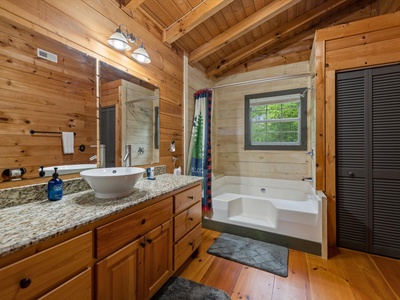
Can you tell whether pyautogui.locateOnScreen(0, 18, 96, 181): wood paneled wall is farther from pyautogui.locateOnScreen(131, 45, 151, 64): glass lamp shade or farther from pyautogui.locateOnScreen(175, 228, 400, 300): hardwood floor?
pyautogui.locateOnScreen(175, 228, 400, 300): hardwood floor

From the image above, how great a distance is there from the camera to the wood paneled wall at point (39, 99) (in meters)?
1.04

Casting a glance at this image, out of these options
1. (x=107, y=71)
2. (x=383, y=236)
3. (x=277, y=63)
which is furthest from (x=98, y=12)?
(x=383, y=236)

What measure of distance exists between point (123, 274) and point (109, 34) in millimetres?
1817

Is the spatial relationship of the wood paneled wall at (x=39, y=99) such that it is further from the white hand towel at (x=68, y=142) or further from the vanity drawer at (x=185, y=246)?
the vanity drawer at (x=185, y=246)

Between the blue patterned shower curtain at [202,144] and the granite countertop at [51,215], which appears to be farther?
the blue patterned shower curtain at [202,144]

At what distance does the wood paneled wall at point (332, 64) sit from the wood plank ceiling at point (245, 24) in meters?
0.51

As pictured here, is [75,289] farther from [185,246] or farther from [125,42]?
[125,42]

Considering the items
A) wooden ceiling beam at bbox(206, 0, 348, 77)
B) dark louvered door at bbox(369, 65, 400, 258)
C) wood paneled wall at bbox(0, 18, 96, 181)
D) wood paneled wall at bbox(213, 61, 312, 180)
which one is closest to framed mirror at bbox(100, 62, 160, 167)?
wood paneled wall at bbox(0, 18, 96, 181)

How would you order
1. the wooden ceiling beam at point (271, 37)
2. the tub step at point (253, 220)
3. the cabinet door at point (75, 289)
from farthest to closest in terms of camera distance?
the wooden ceiling beam at point (271, 37) < the tub step at point (253, 220) < the cabinet door at point (75, 289)

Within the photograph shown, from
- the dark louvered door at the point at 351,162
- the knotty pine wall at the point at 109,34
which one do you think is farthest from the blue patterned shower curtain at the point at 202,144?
the dark louvered door at the point at 351,162

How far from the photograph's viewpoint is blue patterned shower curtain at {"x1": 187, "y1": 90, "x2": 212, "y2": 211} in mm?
2518

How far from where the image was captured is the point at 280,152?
3096mm

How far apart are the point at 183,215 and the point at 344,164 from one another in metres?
1.80

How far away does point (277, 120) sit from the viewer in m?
3.15
